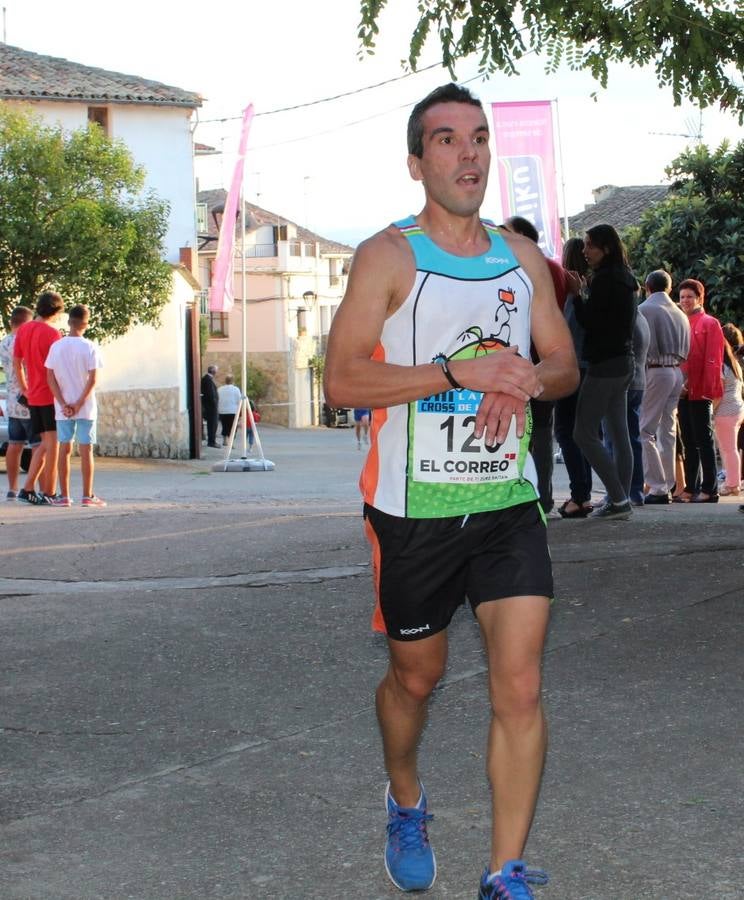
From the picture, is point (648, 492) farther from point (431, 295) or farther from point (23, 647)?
point (431, 295)

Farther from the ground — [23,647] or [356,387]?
[356,387]

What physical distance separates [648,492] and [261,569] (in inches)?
186

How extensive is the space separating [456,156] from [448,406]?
0.64 metres

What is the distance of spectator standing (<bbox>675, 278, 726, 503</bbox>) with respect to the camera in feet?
40.8

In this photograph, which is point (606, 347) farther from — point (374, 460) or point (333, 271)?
point (333, 271)

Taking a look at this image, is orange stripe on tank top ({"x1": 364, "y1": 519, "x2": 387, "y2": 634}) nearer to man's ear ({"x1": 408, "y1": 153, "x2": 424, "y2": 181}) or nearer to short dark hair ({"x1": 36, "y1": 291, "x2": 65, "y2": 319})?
man's ear ({"x1": 408, "y1": 153, "x2": 424, "y2": 181})

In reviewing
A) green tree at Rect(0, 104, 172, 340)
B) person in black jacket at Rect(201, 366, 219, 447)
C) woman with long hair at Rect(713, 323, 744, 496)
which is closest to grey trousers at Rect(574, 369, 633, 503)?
woman with long hair at Rect(713, 323, 744, 496)

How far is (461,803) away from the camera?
4301mm

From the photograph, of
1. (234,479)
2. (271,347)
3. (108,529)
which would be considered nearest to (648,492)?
(108,529)

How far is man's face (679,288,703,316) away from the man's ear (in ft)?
30.1

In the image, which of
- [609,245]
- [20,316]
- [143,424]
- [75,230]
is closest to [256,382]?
[143,424]

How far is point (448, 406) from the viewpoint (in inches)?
141

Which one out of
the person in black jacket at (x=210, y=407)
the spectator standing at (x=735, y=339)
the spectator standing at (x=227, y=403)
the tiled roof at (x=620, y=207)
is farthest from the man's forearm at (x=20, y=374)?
the tiled roof at (x=620, y=207)

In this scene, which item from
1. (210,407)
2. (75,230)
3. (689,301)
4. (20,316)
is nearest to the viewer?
(689,301)
